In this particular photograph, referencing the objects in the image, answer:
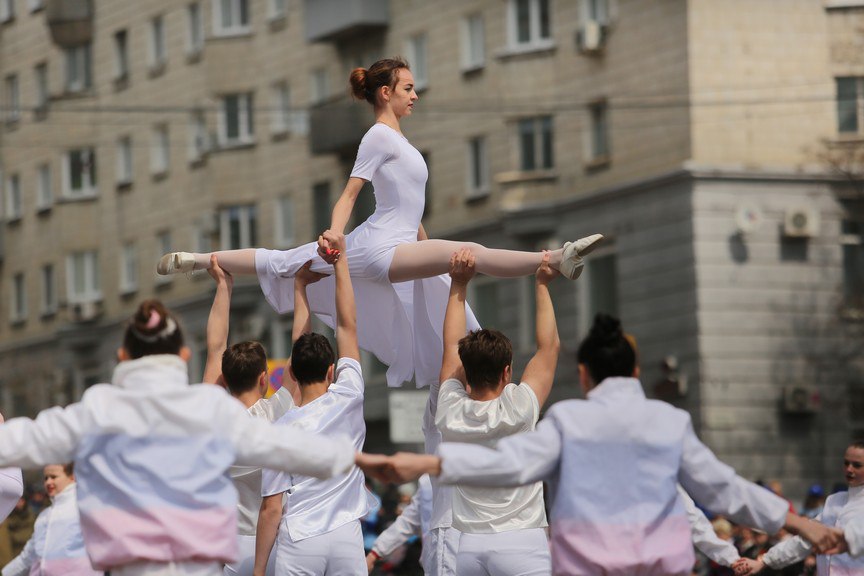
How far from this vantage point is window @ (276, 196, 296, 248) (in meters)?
55.0

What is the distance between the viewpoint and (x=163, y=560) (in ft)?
30.8

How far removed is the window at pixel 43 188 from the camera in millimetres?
66375

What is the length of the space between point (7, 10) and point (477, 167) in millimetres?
25974

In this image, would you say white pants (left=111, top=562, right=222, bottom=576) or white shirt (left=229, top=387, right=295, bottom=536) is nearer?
white pants (left=111, top=562, right=222, bottom=576)

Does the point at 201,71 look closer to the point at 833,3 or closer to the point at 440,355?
the point at 833,3

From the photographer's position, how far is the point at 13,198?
68812mm

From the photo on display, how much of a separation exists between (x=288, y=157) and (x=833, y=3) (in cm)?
1794

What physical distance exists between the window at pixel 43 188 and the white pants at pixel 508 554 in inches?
2188

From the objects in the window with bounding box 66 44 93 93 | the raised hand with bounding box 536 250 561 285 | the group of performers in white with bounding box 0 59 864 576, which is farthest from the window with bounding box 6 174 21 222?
the raised hand with bounding box 536 250 561 285

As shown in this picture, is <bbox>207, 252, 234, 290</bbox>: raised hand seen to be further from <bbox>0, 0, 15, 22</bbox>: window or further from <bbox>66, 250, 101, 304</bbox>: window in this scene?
<bbox>0, 0, 15, 22</bbox>: window

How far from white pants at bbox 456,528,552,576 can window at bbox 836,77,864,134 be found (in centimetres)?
3046

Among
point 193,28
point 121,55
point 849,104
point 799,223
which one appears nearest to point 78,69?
point 121,55

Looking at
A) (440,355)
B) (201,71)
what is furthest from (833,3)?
(440,355)

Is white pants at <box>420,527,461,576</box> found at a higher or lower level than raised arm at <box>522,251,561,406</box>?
lower
